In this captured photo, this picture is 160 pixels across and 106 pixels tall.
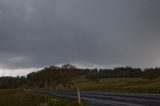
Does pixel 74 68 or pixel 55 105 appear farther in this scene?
pixel 74 68

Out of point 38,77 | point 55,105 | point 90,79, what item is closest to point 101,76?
point 90,79

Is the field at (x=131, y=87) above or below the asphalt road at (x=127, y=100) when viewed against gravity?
above

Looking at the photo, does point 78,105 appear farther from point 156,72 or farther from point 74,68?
point 74,68

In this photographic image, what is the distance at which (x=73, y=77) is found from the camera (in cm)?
14425

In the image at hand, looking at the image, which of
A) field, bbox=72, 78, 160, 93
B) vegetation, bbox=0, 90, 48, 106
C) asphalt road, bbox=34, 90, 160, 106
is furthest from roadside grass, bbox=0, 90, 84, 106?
field, bbox=72, 78, 160, 93

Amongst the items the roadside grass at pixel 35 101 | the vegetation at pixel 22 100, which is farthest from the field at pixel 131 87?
the vegetation at pixel 22 100

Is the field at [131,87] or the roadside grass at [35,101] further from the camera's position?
the field at [131,87]

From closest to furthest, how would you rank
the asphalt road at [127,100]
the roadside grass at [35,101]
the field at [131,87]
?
the asphalt road at [127,100]
the roadside grass at [35,101]
the field at [131,87]

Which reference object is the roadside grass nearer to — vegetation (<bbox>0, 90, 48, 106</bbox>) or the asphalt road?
vegetation (<bbox>0, 90, 48, 106</bbox>)

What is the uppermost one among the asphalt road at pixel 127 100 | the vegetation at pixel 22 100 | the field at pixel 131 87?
the field at pixel 131 87

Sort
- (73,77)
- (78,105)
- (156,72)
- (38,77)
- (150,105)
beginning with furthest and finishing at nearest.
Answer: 1. (38,77)
2. (73,77)
3. (156,72)
4. (78,105)
5. (150,105)

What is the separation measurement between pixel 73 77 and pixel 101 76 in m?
49.2

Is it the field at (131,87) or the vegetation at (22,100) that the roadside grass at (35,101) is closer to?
the vegetation at (22,100)

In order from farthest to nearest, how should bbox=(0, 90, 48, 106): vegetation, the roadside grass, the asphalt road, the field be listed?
the field
bbox=(0, 90, 48, 106): vegetation
the roadside grass
the asphalt road
